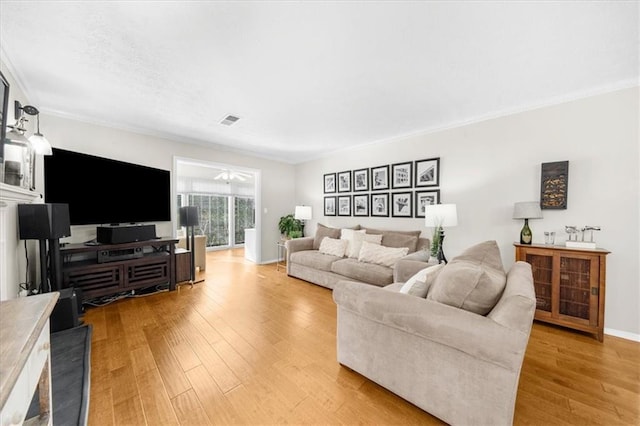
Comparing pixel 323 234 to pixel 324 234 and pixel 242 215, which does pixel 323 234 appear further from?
pixel 242 215

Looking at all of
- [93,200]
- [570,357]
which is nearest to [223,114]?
[93,200]

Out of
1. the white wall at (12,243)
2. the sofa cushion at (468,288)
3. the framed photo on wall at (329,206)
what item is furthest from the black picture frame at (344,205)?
the white wall at (12,243)

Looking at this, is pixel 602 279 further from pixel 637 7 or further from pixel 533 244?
pixel 637 7

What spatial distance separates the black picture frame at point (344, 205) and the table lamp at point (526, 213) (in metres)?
2.58

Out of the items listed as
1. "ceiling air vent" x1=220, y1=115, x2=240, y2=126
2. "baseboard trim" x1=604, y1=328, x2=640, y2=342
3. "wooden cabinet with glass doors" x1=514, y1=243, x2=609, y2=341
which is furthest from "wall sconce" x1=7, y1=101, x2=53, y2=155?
"baseboard trim" x1=604, y1=328, x2=640, y2=342

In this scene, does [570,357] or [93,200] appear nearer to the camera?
[570,357]

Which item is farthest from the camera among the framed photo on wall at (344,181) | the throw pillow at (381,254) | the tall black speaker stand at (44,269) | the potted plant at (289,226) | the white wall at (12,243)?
the potted plant at (289,226)

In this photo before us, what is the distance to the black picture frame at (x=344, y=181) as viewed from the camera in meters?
4.65

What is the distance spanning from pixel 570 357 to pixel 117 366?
144 inches

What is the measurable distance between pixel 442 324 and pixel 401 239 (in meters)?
2.39

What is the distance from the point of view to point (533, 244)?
2.61 m

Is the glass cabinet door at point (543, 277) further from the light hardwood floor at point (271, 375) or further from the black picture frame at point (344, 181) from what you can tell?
the black picture frame at point (344, 181)

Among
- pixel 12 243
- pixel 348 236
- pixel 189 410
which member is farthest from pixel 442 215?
pixel 12 243

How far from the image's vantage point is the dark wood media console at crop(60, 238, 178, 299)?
2.74 m
